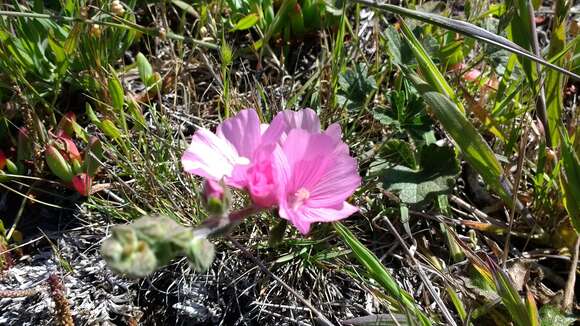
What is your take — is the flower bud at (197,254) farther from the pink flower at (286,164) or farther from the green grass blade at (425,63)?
the green grass blade at (425,63)

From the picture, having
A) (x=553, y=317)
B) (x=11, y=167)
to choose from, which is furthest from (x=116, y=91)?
(x=553, y=317)

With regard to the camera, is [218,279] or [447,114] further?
[218,279]

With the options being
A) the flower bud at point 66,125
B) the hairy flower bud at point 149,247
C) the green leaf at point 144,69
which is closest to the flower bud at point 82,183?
the flower bud at point 66,125

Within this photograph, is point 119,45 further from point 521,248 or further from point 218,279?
point 521,248

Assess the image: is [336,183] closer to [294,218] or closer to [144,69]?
[294,218]

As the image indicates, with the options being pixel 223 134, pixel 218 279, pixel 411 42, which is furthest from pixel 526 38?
pixel 218 279

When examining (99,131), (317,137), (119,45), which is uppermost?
(317,137)

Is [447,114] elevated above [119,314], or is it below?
above
